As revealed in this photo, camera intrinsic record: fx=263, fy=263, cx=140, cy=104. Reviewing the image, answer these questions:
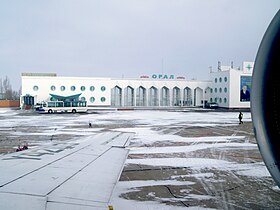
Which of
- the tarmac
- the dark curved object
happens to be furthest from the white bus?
the dark curved object

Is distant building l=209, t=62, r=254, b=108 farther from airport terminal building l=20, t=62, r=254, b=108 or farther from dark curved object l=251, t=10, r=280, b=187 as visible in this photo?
dark curved object l=251, t=10, r=280, b=187

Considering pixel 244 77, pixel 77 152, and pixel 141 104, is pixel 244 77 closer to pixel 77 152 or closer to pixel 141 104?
pixel 141 104

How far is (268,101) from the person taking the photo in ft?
9.95

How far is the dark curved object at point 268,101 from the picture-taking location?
289 cm

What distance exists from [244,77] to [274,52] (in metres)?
62.0

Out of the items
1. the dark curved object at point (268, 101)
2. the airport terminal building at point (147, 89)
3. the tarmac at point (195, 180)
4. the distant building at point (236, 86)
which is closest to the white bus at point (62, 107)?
the airport terminal building at point (147, 89)

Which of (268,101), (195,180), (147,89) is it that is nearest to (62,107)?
(147,89)

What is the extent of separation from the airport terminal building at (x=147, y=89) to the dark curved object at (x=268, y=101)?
170ft

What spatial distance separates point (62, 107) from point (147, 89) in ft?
85.4

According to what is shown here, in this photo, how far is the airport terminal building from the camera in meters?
56.9

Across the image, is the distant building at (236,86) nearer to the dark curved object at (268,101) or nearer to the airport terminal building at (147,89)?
the airport terminal building at (147,89)

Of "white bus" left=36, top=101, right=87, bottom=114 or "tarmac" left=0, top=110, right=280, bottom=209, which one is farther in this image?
"white bus" left=36, top=101, right=87, bottom=114

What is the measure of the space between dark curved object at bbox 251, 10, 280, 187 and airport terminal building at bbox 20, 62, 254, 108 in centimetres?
5184

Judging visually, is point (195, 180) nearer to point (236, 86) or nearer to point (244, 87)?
point (236, 86)
